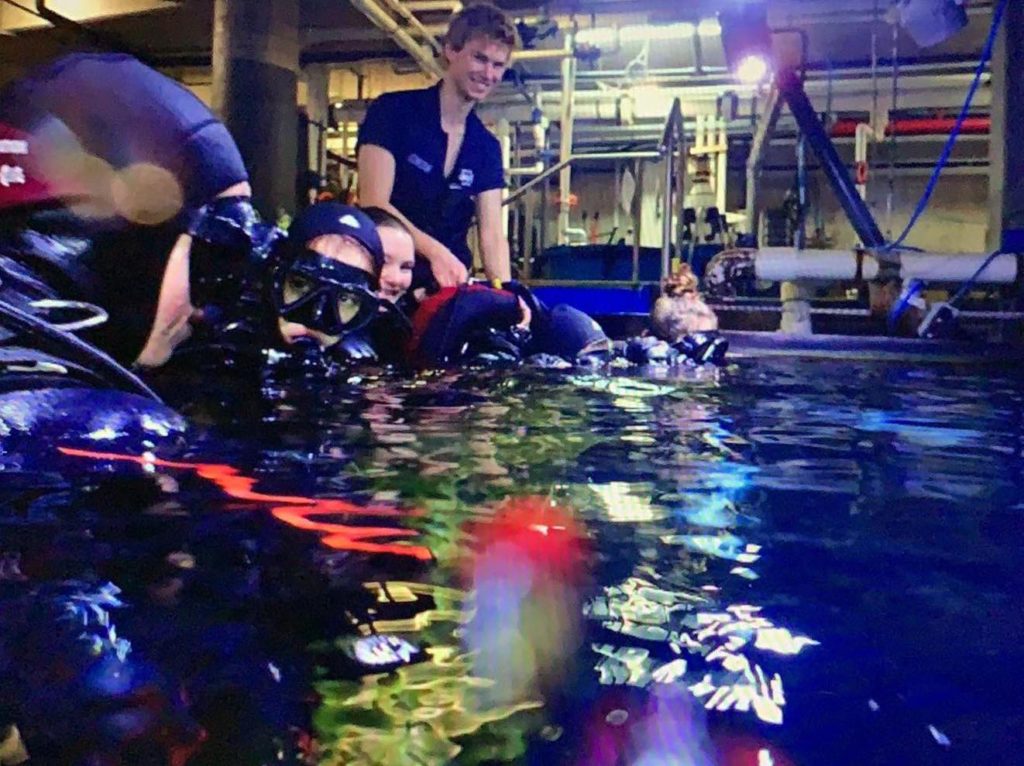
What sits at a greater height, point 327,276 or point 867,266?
point 867,266

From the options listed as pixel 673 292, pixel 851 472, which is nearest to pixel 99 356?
pixel 851 472

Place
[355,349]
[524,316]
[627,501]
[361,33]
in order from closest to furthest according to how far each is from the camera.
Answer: [627,501], [355,349], [524,316], [361,33]

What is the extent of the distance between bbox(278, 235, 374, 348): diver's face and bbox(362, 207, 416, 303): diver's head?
0.44m

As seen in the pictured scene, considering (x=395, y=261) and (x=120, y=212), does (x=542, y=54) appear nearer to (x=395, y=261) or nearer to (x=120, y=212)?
(x=395, y=261)

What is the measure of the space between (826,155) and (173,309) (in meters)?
4.44

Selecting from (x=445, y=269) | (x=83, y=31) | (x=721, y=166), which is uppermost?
(x=83, y=31)

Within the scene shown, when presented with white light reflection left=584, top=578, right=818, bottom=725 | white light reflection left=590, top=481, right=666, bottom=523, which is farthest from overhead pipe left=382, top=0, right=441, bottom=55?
white light reflection left=584, top=578, right=818, bottom=725

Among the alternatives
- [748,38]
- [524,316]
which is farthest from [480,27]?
[748,38]

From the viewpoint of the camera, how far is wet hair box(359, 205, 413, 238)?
364 centimetres

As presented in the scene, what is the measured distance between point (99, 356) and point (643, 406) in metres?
1.37

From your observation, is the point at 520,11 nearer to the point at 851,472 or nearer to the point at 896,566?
the point at 851,472

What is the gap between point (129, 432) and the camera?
66.4 inches

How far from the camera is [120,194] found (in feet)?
7.70

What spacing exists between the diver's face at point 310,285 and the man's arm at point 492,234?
1.36 m
